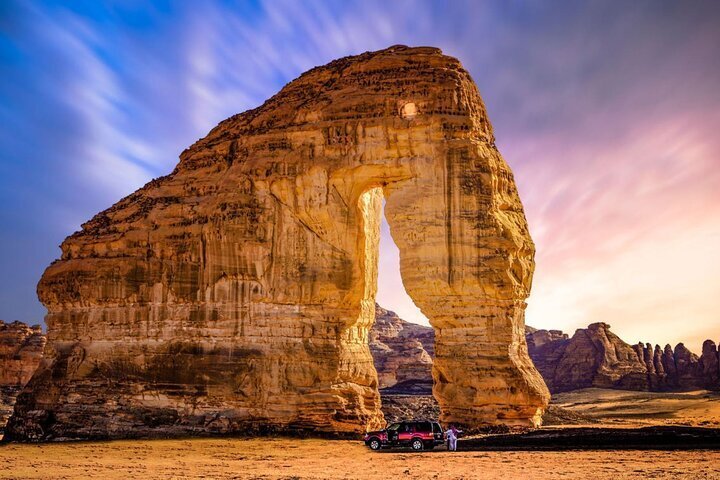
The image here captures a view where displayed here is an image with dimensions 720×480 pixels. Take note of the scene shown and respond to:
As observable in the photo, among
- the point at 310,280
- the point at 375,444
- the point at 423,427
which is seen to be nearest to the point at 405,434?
the point at 423,427

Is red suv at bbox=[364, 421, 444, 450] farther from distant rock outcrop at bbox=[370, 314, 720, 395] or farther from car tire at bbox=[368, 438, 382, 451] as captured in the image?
distant rock outcrop at bbox=[370, 314, 720, 395]

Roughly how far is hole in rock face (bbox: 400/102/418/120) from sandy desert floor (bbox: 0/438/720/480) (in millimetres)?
14169

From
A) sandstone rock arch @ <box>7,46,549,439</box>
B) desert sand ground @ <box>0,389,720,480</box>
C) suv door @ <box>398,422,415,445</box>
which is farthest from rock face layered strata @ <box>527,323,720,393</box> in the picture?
suv door @ <box>398,422,415,445</box>

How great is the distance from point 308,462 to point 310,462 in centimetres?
8

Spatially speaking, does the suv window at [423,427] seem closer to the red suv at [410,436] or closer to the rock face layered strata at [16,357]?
the red suv at [410,436]

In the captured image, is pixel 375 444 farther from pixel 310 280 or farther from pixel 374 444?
pixel 310 280

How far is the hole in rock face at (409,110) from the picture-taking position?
32469 millimetres

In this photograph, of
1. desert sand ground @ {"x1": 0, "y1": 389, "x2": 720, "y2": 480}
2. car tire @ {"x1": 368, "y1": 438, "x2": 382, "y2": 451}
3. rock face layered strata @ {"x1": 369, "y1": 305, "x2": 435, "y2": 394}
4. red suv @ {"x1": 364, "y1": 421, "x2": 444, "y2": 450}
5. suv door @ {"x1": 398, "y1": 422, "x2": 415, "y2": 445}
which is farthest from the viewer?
rock face layered strata @ {"x1": 369, "y1": 305, "x2": 435, "y2": 394}

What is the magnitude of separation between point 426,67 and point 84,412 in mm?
22213

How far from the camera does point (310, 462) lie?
83.9 feet

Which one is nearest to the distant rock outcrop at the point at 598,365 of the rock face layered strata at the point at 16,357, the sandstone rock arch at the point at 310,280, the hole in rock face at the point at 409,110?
the rock face layered strata at the point at 16,357

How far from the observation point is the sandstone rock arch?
30.8m

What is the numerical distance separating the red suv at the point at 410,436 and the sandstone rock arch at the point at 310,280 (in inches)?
126

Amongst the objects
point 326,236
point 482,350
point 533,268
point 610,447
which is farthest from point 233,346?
point 610,447
